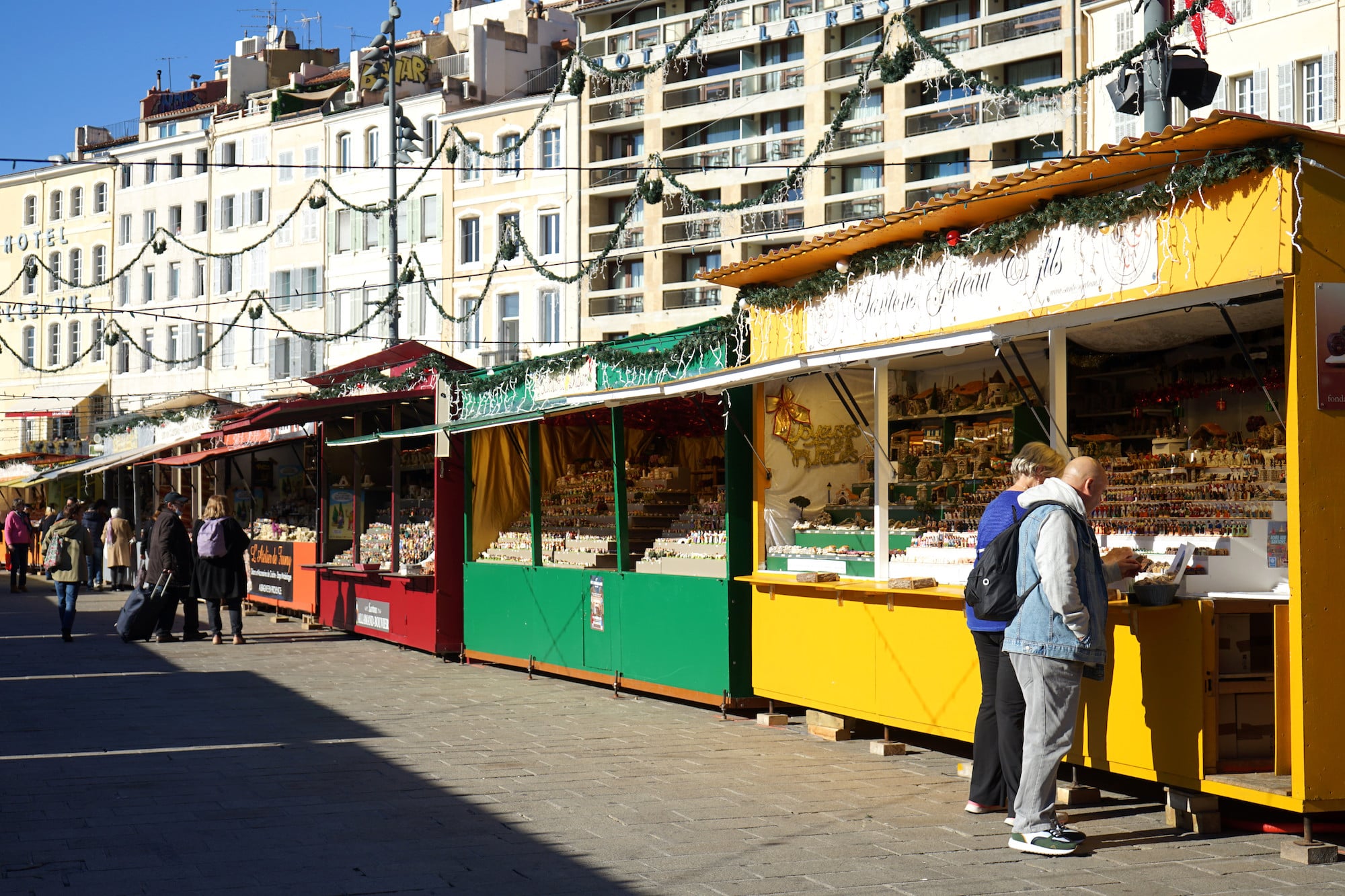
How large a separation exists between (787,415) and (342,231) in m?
46.0

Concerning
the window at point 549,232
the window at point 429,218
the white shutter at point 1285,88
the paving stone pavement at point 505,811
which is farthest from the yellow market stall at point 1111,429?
the window at point 429,218

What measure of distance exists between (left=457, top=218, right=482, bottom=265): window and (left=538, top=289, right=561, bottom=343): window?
285 centimetres

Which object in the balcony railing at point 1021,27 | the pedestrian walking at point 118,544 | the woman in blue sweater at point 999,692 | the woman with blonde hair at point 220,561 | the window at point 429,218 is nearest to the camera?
the woman in blue sweater at point 999,692

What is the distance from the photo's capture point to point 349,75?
190 ft

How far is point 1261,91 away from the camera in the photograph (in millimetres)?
33438

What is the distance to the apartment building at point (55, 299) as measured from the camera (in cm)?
6475

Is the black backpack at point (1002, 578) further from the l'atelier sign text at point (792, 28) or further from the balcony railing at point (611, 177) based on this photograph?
the balcony railing at point (611, 177)

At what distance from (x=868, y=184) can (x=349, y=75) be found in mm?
20506

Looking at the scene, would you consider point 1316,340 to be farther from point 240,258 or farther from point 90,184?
point 90,184

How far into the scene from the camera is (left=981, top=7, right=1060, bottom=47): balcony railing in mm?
46156

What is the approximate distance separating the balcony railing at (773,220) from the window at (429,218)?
11.0m

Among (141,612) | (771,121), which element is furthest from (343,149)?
(141,612)

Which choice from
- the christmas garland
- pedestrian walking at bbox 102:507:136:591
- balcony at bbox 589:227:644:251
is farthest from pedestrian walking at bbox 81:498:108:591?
balcony at bbox 589:227:644:251

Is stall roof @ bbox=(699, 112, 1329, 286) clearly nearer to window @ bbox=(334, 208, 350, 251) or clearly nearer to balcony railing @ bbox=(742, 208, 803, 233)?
balcony railing @ bbox=(742, 208, 803, 233)
